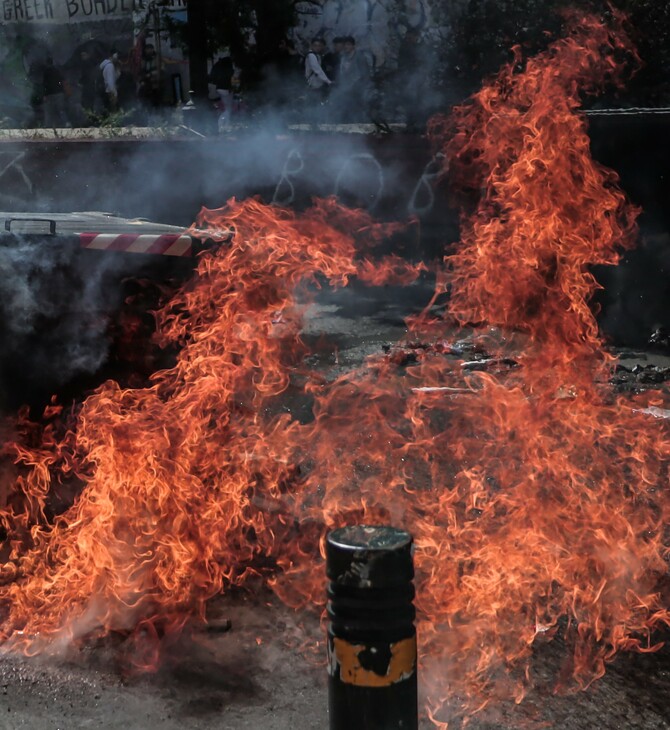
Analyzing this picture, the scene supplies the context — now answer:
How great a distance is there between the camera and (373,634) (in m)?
2.88

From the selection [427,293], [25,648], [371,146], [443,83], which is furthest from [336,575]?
[443,83]

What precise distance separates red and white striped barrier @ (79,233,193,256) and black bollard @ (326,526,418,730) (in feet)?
10.5

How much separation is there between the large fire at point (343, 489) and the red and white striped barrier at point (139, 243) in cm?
17

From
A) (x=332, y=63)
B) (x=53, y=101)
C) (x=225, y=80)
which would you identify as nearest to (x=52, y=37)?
(x=53, y=101)

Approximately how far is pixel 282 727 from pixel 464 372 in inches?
239

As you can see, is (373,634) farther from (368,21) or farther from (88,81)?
(88,81)

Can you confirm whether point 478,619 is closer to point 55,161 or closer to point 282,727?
point 282,727

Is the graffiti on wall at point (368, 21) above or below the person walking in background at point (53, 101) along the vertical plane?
above

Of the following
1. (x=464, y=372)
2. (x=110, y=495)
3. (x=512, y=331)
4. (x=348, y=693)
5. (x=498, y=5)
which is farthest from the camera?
(x=498, y=5)

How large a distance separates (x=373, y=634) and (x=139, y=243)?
3535 mm

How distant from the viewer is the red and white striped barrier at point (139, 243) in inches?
226

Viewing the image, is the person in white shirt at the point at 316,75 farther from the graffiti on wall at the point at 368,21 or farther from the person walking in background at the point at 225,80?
the person walking in background at the point at 225,80

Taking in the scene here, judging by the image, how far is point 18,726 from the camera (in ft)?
12.5

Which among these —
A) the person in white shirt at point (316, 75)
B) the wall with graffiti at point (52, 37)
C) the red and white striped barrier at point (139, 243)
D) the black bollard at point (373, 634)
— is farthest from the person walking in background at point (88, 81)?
the black bollard at point (373, 634)
